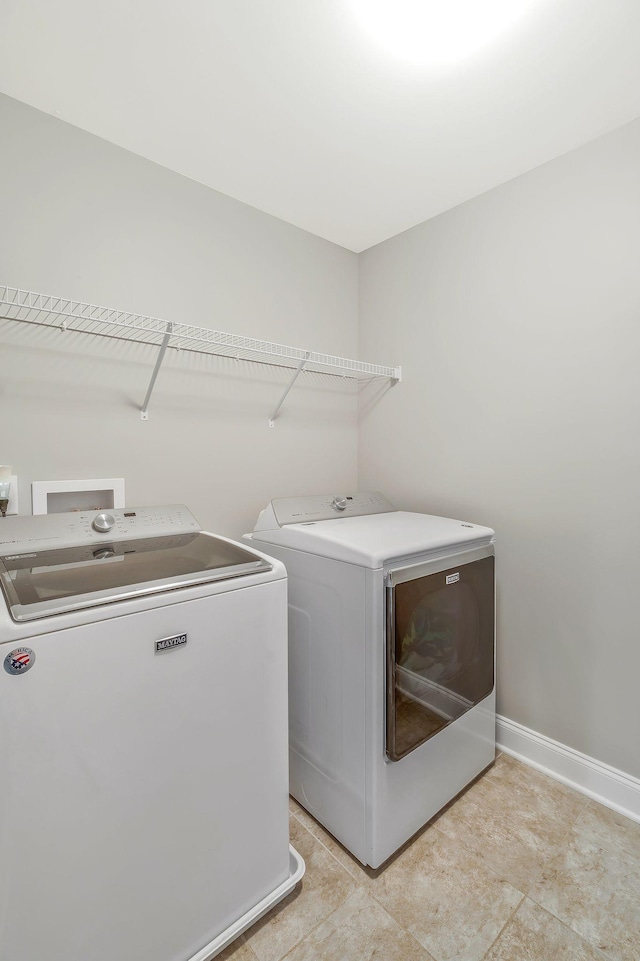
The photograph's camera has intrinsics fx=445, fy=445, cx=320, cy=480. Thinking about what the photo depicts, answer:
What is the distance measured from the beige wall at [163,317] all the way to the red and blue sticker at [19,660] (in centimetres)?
82

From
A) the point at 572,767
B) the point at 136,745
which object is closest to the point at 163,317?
the point at 136,745

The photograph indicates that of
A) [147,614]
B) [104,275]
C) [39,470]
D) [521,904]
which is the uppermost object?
[104,275]

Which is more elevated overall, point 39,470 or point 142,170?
point 142,170

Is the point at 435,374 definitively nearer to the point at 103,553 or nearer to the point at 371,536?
the point at 371,536

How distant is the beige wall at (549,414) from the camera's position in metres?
1.60

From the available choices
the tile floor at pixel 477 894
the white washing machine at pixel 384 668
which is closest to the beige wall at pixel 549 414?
the white washing machine at pixel 384 668

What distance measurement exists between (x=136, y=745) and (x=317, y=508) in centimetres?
112

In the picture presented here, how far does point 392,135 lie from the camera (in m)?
1.63

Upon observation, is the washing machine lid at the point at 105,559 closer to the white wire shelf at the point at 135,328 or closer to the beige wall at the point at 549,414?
the white wire shelf at the point at 135,328

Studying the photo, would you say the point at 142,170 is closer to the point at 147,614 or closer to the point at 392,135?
the point at 392,135

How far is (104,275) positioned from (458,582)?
68.0 inches

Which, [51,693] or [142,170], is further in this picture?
[142,170]

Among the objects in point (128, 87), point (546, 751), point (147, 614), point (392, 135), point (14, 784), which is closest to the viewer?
point (14, 784)

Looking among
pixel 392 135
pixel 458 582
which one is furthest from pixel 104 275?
pixel 458 582
